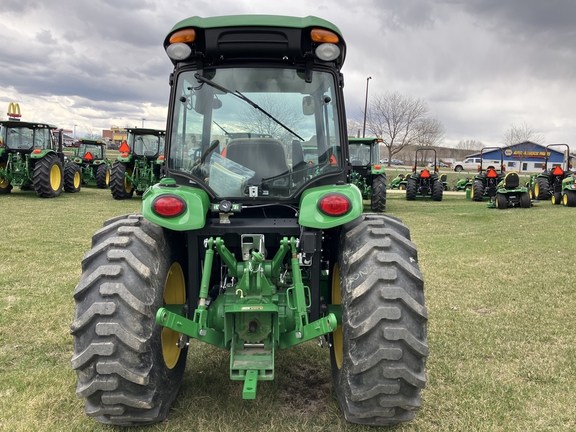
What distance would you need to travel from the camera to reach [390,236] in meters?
2.78

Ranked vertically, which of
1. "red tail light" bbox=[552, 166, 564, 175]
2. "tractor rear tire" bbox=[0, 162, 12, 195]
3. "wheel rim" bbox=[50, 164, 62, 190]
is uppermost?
"red tail light" bbox=[552, 166, 564, 175]

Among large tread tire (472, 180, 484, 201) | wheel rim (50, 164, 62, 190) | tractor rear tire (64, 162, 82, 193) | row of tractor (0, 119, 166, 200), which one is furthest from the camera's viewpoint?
large tread tire (472, 180, 484, 201)

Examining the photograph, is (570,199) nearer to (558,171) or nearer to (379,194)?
(558,171)

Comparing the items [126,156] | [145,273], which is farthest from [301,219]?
[126,156]

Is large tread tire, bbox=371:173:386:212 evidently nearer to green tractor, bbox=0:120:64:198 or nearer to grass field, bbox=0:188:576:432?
grass field, bbox=0:188:576:432

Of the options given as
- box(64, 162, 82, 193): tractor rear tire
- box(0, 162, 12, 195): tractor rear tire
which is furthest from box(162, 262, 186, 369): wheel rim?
box(64, 162, 82, 193): tractor rear tire

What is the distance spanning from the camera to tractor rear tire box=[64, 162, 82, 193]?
56.7ft

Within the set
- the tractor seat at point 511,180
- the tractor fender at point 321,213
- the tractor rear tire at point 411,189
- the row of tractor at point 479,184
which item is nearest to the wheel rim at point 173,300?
the tractor fender at point 321,213

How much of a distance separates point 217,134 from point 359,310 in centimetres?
158

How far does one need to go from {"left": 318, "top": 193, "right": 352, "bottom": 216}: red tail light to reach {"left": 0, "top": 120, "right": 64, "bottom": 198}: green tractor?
14383 mm

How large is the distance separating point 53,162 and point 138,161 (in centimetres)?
273

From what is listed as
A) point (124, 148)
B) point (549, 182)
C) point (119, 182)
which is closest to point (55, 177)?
point (119, 182)

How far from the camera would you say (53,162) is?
50.4 ft

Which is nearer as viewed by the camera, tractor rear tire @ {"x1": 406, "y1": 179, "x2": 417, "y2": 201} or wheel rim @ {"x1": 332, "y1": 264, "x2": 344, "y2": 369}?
wheel rim @ {"x1": 332, "y1": 264, "x2": 344, "y2": 369}
